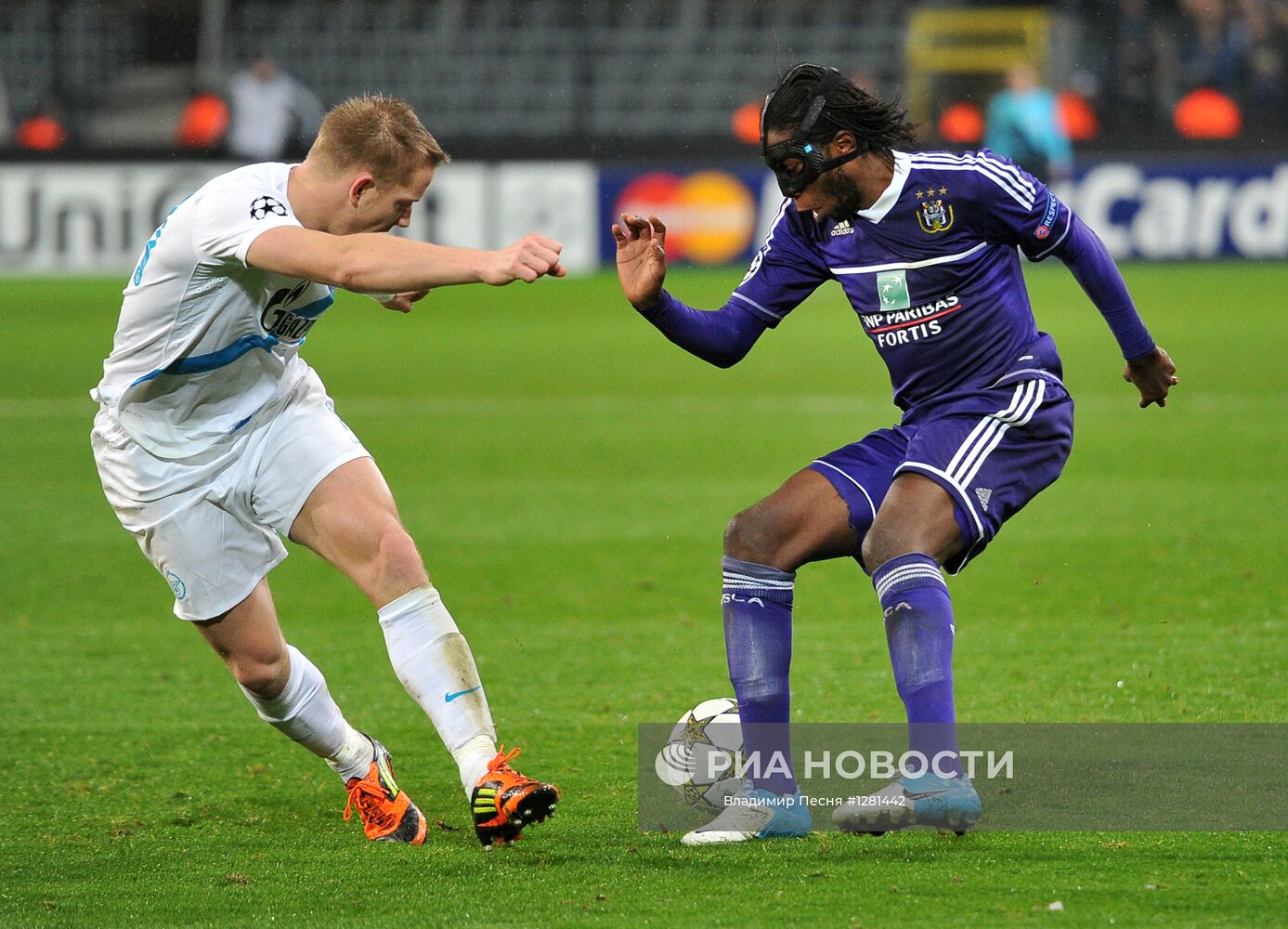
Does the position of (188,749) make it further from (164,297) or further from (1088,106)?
(1088,106)

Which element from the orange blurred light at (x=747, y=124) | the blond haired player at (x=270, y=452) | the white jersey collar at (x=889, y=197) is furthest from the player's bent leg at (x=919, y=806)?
the orange blurred light at (x=747, y=124)

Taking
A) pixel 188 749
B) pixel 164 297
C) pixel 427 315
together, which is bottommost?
pixel 427 315

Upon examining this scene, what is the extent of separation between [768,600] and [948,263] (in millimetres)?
986

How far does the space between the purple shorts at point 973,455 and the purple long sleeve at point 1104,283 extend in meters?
0.26

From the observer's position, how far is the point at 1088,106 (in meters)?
23.1

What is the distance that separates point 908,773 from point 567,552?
14.9 ft

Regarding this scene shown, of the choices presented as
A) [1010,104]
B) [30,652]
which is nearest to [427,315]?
[1010,104]

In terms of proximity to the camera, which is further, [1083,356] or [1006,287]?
[1083,356]

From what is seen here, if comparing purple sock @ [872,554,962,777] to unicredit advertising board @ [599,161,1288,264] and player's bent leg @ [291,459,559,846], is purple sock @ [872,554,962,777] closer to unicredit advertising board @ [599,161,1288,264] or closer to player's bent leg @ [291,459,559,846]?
player's bent leg @ [291,459,559,846]

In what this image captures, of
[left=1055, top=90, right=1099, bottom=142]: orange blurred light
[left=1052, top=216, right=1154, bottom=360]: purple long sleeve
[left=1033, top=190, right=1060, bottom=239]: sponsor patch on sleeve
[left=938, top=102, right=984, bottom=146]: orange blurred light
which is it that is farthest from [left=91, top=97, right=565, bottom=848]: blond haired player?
[left=938, top=102, right=984, bottom=146]: orange blurred light

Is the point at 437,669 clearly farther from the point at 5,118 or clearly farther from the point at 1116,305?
Answer: the point at 5,118

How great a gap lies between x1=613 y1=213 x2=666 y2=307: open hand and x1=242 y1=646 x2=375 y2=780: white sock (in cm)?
136

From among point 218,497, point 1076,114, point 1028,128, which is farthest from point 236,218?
point 1076,114

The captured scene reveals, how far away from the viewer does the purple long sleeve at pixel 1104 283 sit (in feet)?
14.5
